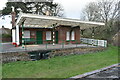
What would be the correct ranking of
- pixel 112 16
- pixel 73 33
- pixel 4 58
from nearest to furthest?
pixel 4 58, pixel 73 33, pixel 112 16

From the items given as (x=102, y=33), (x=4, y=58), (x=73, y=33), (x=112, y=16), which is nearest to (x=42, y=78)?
(x=4, y=58)

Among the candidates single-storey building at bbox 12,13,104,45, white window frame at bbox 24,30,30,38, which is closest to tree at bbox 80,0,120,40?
single-storey building at bbox 12,13,104,45

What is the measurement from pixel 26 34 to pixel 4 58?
7.43m

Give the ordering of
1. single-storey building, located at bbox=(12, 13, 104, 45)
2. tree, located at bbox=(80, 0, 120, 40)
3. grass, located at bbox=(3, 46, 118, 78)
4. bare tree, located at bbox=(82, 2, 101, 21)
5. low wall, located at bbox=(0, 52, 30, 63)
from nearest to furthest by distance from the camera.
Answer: grass, located at bbox=(3, 46, 118, 78) < low wall, located at bbox=(0, 52, 30, 63) < single-storey building, located at bbox=(12, 13, 104, 45) < tree, located at bbox=(80, 0, 120, 40) < bare tree, located at bbox=(82, 2, 101, 21)

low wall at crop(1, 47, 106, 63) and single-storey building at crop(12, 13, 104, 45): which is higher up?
single-storey building at crop(12, 13, 104, 45)

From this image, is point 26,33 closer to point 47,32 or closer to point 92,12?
point 47,32

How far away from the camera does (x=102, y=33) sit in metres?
23.9

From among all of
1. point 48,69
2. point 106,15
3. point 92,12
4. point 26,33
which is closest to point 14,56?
point 48,69

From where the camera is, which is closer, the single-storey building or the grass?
the grass

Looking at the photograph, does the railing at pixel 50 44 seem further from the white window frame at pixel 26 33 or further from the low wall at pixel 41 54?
the low wall at pixel 41 54

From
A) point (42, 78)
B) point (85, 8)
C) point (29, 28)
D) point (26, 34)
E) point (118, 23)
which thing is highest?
point (85, 8)

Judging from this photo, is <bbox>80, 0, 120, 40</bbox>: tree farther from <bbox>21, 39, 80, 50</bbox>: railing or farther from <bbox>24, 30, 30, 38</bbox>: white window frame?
<bbox>24, 30, 30, 38</bbox>: white window frame

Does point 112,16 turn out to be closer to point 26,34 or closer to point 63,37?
point 63,37

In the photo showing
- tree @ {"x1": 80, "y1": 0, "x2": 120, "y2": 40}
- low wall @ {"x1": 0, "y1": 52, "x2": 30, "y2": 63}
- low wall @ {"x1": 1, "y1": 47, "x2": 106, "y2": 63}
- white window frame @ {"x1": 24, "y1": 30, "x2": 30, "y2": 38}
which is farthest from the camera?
tree @ {"x1": 80, "y1": 0, "x2": 120, "y2": 40}
